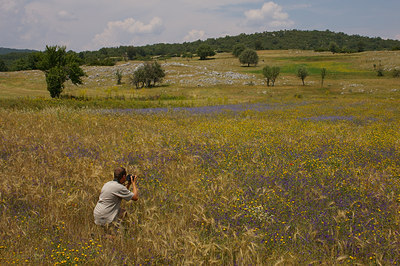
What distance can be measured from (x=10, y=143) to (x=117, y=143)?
333cm

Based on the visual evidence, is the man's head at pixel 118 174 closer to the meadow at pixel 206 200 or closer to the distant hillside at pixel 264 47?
the meadow at pixel 206 200

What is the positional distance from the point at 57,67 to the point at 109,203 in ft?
117

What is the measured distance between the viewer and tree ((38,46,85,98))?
33281mm

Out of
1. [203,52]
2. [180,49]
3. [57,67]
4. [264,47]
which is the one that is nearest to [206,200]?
[57,67]

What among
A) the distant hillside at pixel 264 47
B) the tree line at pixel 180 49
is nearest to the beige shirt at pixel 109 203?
the tree line at pixel 180 49

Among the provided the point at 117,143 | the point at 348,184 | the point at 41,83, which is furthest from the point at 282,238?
the point at 41,83

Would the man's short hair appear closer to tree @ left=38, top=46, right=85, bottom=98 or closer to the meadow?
the meadow

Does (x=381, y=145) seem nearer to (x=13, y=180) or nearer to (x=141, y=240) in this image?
(x=141, y=240)

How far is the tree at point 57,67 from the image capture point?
33281mm

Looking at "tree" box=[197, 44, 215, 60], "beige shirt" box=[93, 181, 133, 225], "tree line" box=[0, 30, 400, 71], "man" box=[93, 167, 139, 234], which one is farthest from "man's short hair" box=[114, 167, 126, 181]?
"tree" box=[197, 44, 215, 60]

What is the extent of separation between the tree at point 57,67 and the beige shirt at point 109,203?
33825 millimetres

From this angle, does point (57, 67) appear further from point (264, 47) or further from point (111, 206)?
point (264, 47)

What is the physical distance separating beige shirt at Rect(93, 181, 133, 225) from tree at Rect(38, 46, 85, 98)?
33.8 metres

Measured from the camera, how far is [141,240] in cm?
405
